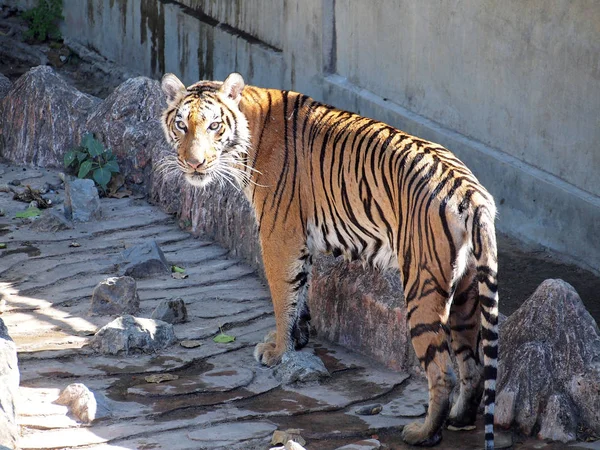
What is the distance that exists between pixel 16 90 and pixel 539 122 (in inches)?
168

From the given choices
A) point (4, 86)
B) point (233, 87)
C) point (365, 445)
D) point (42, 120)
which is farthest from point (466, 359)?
point (4, 86)

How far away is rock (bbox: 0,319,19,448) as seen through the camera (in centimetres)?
459

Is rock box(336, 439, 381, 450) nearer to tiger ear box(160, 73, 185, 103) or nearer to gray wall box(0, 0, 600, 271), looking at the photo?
tiger ear box(160, 73, 185, 103)

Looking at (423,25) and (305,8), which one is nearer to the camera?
(423,25)

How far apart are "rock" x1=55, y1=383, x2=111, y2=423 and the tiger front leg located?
0.98 meters

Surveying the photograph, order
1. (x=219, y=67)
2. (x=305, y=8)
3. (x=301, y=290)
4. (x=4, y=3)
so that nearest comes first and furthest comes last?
(x=301, y=290) → (x=305, y=8) → (x=219, y=67) → (x=4, y=3)

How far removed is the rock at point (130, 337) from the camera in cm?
586

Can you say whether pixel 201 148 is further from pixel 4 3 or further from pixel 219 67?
pixel 4 3

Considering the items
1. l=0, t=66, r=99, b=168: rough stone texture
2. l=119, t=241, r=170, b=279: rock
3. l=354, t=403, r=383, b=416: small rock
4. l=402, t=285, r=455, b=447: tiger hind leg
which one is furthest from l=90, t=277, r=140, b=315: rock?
l=0, t=66, r=99, b=168: rough stone texture

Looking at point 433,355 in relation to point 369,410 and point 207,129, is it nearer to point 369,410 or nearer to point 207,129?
point 369,410

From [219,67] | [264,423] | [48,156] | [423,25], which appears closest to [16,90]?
[48,156]

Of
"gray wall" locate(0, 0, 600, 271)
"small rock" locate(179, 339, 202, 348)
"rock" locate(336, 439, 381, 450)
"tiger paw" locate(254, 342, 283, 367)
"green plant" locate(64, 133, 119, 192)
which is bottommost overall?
"small rock" locate(179, 339, 202, 348)

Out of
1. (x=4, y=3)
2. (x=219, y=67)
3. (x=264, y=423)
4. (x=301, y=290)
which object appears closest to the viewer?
(x=264, y=423)

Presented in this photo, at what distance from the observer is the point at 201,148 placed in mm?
5641
